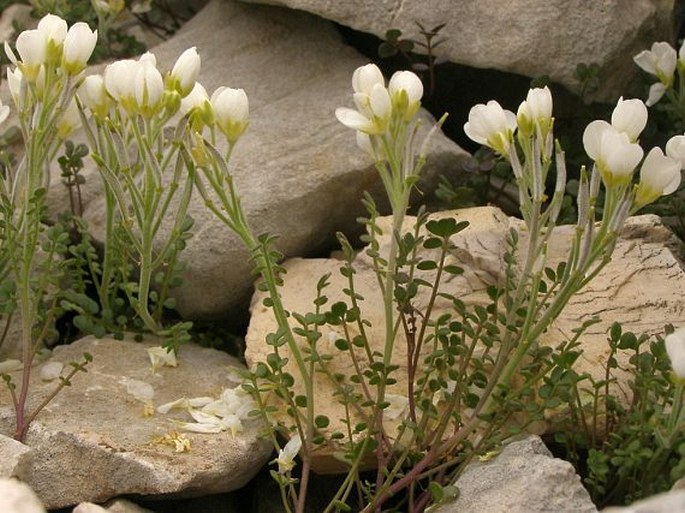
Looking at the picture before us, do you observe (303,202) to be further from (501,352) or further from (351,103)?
(501,352)

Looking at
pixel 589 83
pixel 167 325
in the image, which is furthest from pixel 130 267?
pixel 589 83

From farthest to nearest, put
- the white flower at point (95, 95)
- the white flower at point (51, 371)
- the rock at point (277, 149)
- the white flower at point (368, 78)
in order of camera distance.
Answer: the rock at point (277, 149) → the white flower at point (51, 371) → the white flower at point (95, 95) → the white flower at point (368, 78)

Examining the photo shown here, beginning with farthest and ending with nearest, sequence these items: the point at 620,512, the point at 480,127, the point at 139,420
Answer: the point at 139,420 → the point at 480,127 → the point at 620,512

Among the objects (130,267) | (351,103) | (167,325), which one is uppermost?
(351,103)

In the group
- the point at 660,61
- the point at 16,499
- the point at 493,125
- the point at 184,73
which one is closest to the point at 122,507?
the point at 16,499

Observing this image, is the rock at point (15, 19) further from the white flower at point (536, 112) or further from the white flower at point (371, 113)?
the white flower at point (536, 112)

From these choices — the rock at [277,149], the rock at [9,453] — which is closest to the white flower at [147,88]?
the rock at [277,149]
